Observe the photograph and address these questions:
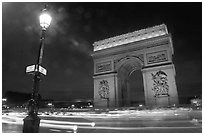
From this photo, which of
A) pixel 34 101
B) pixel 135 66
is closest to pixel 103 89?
pixel 135 66

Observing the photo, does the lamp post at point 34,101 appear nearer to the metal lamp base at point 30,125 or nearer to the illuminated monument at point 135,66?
the metal lamp base at point 30,125

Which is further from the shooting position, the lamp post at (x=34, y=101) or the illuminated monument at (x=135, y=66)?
the illuminated monument at (x=135, y=66)

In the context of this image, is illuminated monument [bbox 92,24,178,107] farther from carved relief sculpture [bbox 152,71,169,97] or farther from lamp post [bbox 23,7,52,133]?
lamp post [bbox 23,7,52,133]

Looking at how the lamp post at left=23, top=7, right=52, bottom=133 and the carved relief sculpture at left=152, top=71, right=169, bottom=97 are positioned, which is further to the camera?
the carved relief sculpture at left=152, top=71, right=169, bottom=97

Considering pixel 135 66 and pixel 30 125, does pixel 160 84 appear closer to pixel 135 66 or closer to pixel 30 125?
pixel 135 66

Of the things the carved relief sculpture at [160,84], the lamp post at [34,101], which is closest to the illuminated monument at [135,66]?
the carved relief sculpture at [160,84]

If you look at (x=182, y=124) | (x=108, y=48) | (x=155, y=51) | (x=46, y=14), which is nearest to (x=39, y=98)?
(x=46, y=14)

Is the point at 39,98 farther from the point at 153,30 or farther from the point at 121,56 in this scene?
the point at 153,30

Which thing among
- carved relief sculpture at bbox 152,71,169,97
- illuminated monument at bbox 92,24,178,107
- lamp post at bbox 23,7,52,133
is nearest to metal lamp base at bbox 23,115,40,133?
lamp post at bbox 23,7,52,133
